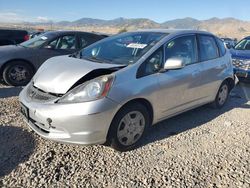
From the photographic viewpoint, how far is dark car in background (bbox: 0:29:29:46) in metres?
9.80

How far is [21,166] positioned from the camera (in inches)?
130

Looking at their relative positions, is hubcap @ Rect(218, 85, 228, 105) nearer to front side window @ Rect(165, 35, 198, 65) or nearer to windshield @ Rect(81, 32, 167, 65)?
front side window @ Rect(165, 35, 198, 65)

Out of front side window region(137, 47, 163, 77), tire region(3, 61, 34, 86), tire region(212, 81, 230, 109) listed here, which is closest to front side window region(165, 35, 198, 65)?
front side window region(137, 47, 163, 77)

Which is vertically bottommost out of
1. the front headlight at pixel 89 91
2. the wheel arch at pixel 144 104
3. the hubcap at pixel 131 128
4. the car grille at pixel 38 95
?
the hubcap at pixel 131 128

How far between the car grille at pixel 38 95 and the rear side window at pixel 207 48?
2806mm

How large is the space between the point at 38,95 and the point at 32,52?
4075 millimetres

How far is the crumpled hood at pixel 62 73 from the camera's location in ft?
11.5

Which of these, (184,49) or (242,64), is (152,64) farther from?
(242,64)

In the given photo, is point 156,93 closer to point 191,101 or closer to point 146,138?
point 146,138

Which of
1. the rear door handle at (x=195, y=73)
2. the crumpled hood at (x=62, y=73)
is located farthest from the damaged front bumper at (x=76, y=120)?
the rear door handle at (x=195, y=73)

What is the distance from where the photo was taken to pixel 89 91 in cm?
334

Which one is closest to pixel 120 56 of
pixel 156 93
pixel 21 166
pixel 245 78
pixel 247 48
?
pixel 156 93

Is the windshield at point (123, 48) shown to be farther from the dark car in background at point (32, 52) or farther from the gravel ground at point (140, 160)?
the dark car in background at point (32, 52)

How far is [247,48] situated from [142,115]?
6810 millimetres
